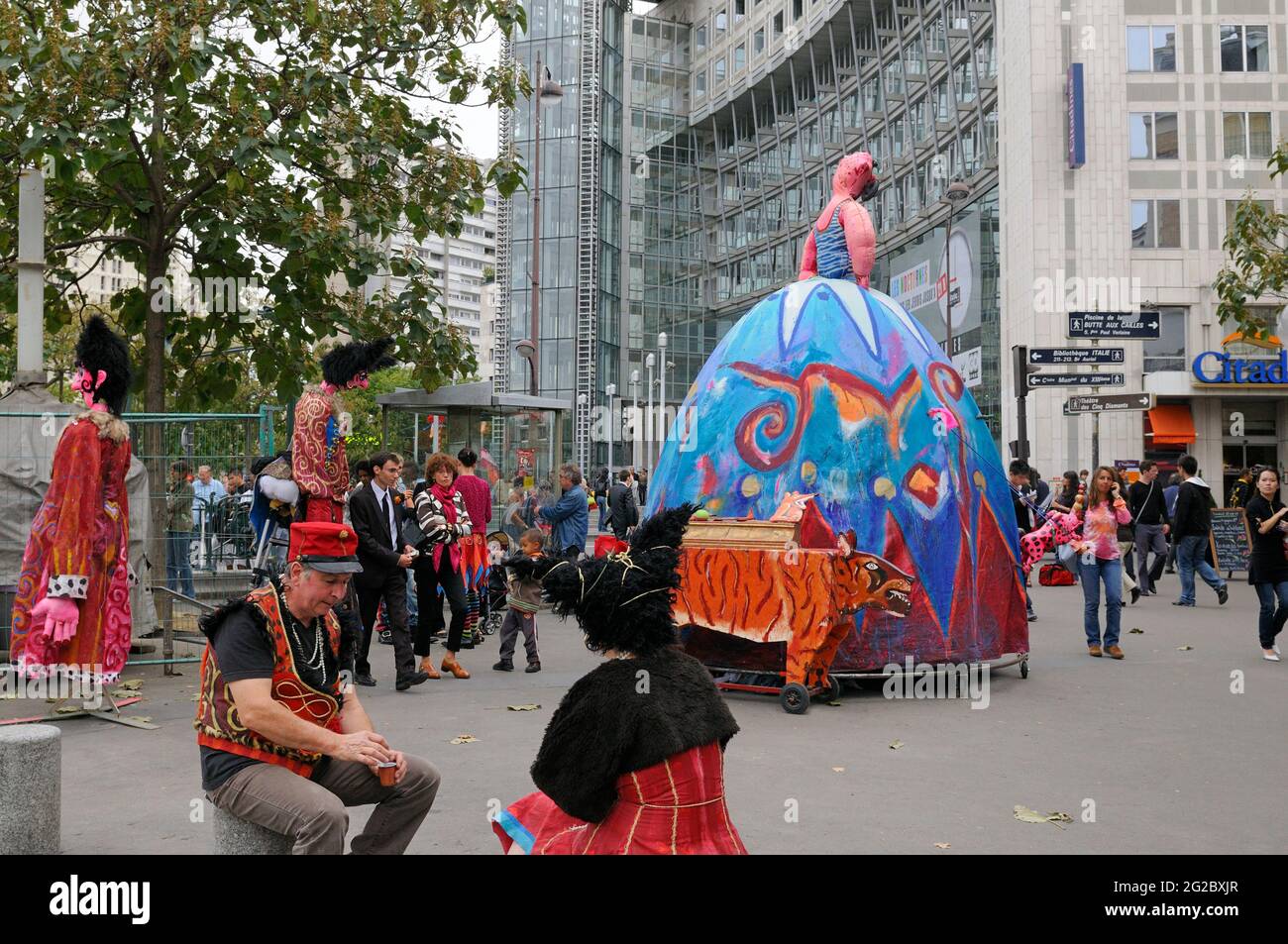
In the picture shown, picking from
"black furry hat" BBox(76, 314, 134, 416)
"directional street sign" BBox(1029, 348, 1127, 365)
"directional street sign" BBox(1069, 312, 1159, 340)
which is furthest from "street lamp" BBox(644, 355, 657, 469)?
"black furry hat" BBox(76, 314, 134, 416)

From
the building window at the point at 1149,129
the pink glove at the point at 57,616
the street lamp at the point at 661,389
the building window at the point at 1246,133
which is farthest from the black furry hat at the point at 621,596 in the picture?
the street lamp at the point at 661,389

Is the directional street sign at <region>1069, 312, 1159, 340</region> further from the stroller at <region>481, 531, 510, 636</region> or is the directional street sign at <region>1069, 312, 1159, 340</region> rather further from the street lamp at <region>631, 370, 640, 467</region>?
the street lamp at <region>631, 370, 640, 467</region>

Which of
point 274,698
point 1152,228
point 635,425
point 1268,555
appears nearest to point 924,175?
point 1152,228

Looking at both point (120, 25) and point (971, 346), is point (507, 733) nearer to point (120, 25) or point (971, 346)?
point (120, 25)

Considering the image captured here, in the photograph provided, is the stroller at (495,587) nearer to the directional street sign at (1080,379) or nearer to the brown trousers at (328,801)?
the brown trousers at (328,801)

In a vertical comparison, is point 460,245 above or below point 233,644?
above

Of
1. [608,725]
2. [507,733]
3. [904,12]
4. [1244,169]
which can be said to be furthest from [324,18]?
[904,12]

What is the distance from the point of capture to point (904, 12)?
147 ft

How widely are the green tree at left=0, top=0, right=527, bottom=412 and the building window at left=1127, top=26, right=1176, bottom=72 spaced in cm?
2724

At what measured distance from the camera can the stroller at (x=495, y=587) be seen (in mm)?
12422

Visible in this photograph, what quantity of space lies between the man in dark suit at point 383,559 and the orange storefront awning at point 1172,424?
28.9 m

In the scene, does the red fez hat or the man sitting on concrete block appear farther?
the red fez hat

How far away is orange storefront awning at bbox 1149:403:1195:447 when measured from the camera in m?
33.3

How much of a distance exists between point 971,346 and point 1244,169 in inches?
363
